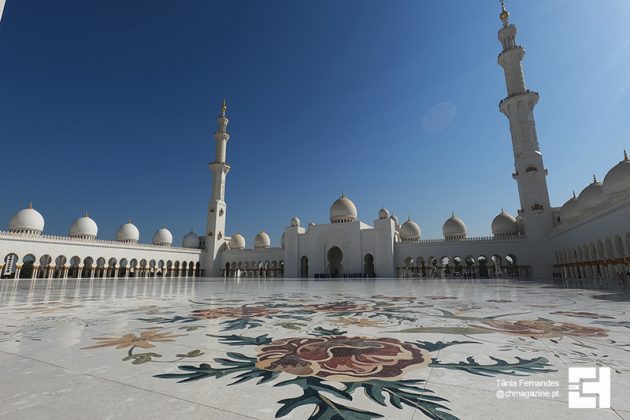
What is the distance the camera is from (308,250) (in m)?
28.7

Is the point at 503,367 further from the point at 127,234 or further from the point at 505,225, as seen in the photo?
the point at 127,234

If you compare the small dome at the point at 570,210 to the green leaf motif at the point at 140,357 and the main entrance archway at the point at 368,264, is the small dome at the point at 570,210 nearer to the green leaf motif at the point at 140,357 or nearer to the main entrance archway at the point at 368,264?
the main entrance archway at the point at 368,264

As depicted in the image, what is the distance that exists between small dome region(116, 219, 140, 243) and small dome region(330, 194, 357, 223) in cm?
1889

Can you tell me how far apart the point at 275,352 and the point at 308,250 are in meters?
26.7

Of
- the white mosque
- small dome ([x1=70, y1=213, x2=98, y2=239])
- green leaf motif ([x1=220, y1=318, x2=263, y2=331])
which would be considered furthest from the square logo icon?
small dome ([x1=70, y1=213, x2=98, y2=239])

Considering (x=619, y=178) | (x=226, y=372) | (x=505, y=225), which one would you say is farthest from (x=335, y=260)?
(x=226, y=372)

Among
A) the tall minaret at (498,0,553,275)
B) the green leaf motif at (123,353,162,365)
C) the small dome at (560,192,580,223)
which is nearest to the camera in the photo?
the green leaf motif at (123,353,162,365)

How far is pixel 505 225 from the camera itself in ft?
82.4

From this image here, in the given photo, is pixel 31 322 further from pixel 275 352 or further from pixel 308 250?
pixel 308 250

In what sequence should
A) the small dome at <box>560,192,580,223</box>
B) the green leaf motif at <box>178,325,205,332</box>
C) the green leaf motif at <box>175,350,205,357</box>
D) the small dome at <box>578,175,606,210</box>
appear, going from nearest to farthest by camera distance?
the green leaf motif at <box>175,350,205,357</box>
the green leaf motif at <box>178,325,205,332</box>
the small dome at <box>578,175,606,210</box>
the small dome at <box>560,192,580,223</box>

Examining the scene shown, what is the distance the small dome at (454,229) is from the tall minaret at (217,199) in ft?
68.5

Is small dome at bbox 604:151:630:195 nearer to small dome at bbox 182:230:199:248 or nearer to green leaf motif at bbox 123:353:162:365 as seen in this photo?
green leaf motif at bbox 123:353:162:365

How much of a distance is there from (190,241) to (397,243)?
901 inches

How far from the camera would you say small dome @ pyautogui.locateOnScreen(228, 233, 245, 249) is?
36594mm
